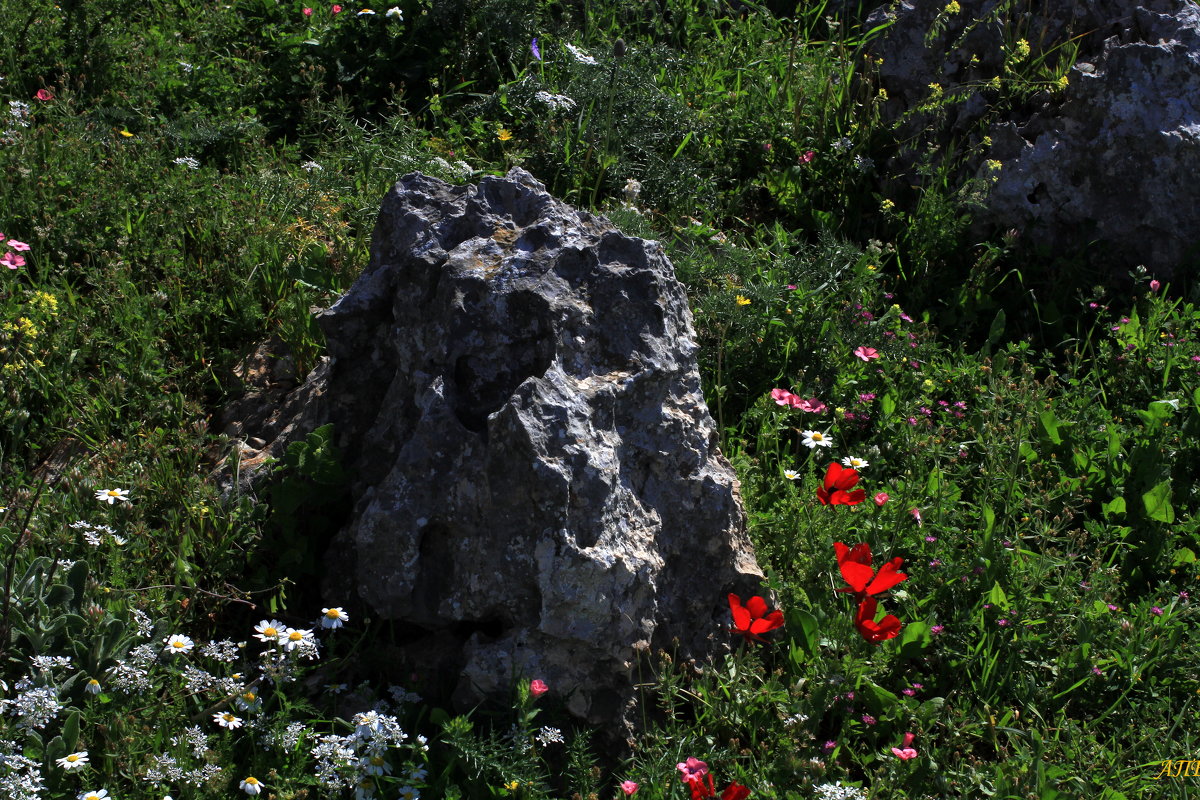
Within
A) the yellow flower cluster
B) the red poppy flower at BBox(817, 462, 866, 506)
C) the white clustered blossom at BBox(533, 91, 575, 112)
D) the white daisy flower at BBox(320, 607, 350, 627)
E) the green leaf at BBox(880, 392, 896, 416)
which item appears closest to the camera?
the white daisy flower at BBox(320, 607, 350, 627)

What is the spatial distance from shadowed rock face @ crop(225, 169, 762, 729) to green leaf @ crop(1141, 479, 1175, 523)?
1552 mm

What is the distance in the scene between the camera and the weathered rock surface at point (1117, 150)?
4719 mm

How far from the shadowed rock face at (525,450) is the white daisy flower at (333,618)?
94 millimetres

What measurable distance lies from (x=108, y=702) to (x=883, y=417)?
294cm

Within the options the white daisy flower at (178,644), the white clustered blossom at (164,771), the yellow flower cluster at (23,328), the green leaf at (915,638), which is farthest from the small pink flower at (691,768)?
the yellow flower cluster at (23,328)

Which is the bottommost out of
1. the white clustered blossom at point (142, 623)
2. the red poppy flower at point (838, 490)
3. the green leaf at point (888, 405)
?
the white clustered blossom at point (142, 623)

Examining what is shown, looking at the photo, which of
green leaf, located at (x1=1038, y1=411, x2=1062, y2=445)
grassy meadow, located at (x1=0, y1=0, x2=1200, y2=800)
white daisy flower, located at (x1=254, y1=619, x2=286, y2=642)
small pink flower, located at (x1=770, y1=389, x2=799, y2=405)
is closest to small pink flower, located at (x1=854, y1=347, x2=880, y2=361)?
grassy meadow, located at (x1=0, y1=0, x2=1200, y2=800)

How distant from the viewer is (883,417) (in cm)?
407

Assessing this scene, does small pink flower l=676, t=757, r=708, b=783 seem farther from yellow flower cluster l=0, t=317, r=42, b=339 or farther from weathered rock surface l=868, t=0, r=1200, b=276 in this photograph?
weathered rock surface l=868, t=0, r=1200, b=276

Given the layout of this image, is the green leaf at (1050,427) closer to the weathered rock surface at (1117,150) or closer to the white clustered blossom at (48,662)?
the weathered rock surface at (1117,150)

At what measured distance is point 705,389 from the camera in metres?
4.15

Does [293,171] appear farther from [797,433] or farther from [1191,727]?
[1191,727]

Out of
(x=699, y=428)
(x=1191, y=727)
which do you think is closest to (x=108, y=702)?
(x=699, y=428)

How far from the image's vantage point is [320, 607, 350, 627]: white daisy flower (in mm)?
2891
